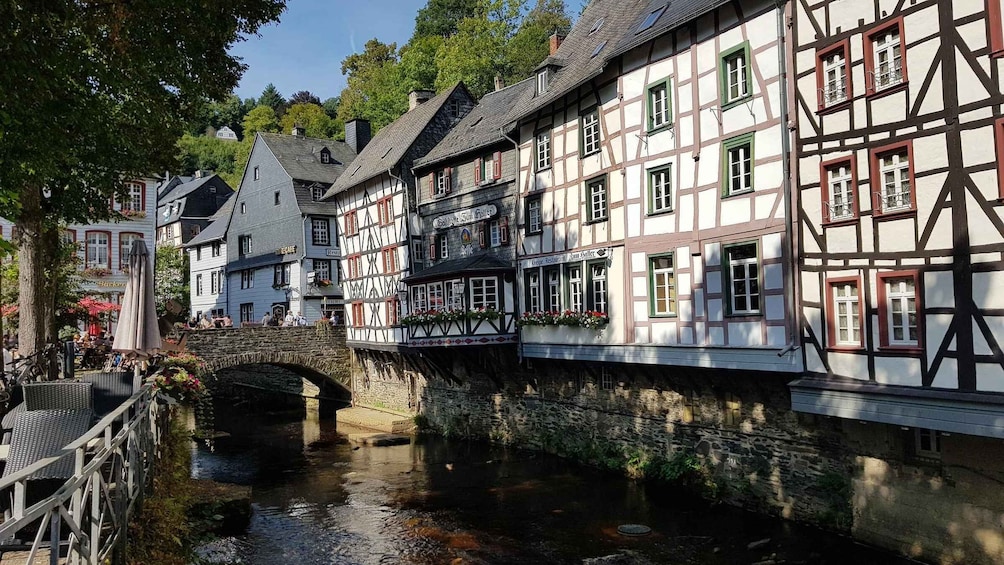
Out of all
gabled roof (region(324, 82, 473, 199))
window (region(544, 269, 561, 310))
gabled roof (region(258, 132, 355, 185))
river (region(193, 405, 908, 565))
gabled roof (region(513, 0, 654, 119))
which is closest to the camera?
river (region(193, 405, 908, 565))

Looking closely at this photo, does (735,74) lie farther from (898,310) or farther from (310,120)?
(310,120)

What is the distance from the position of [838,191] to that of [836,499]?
5708 millimetres

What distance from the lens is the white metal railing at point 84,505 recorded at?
4480 mm

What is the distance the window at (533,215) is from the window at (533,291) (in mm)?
1283

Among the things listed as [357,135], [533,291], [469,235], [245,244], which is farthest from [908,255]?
[245,244]

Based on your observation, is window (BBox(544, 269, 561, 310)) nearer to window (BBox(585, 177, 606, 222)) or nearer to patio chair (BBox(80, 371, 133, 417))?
window (BBox(585, 177, 606, 222))

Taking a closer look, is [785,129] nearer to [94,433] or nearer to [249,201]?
[94,433]

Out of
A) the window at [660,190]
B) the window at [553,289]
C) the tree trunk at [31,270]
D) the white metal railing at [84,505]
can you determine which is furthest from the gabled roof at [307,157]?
the white metal railing at [84,505]

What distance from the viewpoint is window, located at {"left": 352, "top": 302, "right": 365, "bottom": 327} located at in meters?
34.6

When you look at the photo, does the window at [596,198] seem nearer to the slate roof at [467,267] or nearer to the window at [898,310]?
the slate roof at [467,267]

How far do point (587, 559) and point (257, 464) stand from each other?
547 inches

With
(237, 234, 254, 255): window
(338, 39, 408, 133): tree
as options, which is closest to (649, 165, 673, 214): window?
(237, 234, 254, 255): window

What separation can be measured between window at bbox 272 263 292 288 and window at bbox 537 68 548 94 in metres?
20.7

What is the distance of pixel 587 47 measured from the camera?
23.6 meters
